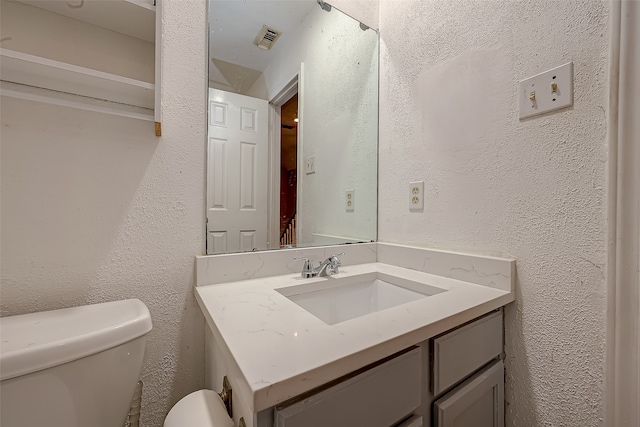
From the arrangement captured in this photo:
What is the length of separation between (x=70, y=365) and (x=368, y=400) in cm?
56

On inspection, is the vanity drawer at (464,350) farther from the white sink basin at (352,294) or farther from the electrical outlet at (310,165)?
the electrical outlet at (310,165)

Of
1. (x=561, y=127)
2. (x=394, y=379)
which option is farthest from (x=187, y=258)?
(x=561, y=127)

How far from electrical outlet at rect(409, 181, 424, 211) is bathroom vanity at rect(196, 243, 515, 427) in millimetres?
175

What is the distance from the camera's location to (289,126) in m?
1.11

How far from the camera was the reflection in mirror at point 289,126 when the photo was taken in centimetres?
93

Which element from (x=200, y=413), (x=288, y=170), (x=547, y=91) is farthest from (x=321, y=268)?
(x=547, y=91)

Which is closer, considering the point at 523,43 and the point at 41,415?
the point at 41,415

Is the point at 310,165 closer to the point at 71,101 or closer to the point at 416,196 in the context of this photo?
the point at 416,196

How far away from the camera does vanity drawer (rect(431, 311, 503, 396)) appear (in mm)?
619

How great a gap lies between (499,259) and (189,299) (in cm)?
95

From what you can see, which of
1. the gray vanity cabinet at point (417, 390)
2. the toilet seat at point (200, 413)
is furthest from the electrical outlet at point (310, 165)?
the toilet seat at point (200, 413)

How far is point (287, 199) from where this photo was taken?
1096 millimetres

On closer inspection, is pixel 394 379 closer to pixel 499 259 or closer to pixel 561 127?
pixel 499 259

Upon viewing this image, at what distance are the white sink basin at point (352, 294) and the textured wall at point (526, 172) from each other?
203 mm
